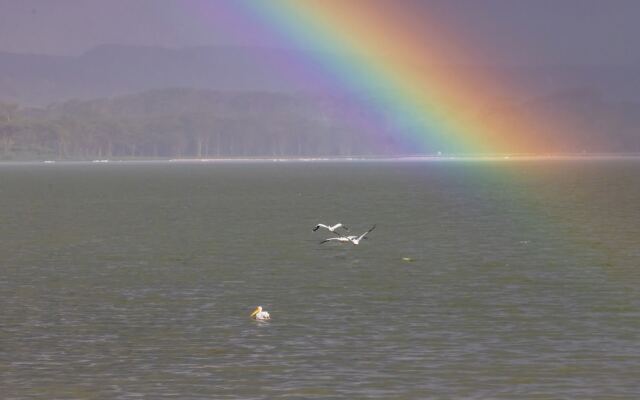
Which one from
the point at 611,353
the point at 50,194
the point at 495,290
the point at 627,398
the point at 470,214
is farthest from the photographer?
the point at 50,194

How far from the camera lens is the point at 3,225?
110 meters

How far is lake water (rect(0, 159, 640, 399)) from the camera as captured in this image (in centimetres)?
3619

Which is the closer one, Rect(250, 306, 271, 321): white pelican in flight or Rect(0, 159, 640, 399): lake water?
Rect(0, 159, 640, 399): lake water

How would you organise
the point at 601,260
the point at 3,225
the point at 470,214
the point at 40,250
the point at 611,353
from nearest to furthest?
the point at 611,353, the point at 601,260, the point at 40,250, the point at 3,225, the point at 470,214

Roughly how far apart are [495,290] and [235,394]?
24214 mm

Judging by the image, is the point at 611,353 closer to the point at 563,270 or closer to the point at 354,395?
the point at 354,395

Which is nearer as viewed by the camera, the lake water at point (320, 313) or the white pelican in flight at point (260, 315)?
the lake water at point (320, 313)

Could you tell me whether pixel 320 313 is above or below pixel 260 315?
below

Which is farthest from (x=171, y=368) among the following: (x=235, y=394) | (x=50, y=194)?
(x=50, y=194)

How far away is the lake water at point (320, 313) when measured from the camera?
36188mm

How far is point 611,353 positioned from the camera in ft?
132

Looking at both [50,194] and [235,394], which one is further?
[50,194]

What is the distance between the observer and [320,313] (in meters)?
49.5

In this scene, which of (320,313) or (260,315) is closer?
(260,315)
